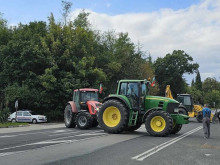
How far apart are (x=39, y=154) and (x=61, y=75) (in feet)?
76.5

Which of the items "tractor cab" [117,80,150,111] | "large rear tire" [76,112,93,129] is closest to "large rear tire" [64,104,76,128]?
"large rear tire" [76,112,93,129]

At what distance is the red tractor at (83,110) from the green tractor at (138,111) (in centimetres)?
301

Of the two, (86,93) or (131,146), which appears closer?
(131,146)

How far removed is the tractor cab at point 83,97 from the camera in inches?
778

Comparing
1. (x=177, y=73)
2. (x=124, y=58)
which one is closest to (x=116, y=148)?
(x=124, y=58)

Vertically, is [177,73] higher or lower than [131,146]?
higher

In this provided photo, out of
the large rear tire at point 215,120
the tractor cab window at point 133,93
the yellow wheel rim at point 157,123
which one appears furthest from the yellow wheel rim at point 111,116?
the large rear tire at point 215,120

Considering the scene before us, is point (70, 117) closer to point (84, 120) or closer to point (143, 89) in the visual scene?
point (84, 120)

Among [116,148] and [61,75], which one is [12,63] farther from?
[116,148]

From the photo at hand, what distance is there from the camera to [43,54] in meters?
32.3

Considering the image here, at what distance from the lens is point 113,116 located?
15.3 m

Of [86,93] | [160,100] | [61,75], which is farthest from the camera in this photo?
[61,75]

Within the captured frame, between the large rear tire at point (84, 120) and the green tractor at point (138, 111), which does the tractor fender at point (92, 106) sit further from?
the green tractor at point (138, 111)

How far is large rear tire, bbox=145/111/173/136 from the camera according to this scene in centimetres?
1353
